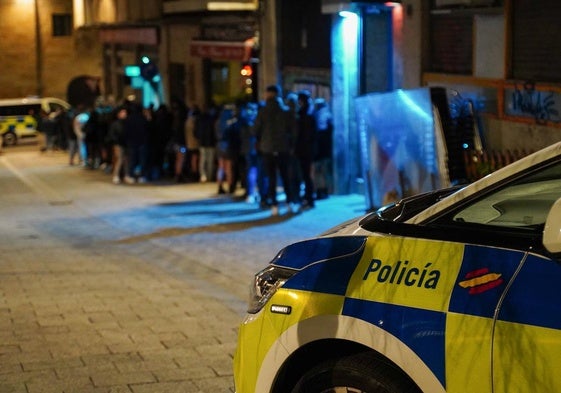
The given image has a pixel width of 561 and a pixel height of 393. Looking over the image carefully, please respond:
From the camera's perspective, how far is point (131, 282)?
33.2 ft

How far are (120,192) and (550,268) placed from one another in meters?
16.5

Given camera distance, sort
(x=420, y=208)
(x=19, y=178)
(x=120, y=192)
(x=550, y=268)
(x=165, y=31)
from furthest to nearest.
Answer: (x=165, y=31), (x=19, y=178), (x=120, y=192), (x=420, y=208), (x=550, y=268)

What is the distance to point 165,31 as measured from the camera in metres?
28.5

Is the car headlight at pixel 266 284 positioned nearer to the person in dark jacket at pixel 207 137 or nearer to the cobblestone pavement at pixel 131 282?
the cobblestone pavement at pixel 131 282

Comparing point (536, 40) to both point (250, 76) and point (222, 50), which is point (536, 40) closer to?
point (250, 76)

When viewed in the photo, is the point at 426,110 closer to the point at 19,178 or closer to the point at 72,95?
the point at 19,178

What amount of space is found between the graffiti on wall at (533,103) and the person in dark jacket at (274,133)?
3679 mm

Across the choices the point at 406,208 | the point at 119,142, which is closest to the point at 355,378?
the point at 406,208

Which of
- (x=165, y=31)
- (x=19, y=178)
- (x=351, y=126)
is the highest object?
(x=165, y=31)

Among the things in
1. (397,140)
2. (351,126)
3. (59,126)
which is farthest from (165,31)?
(397,140)

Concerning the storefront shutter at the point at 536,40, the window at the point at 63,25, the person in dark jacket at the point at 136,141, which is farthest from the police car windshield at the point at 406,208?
the window at the point at 63,25

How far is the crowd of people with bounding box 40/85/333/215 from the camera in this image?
49.0ft

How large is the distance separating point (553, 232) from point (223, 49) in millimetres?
19228

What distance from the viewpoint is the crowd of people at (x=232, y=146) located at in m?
14.9
